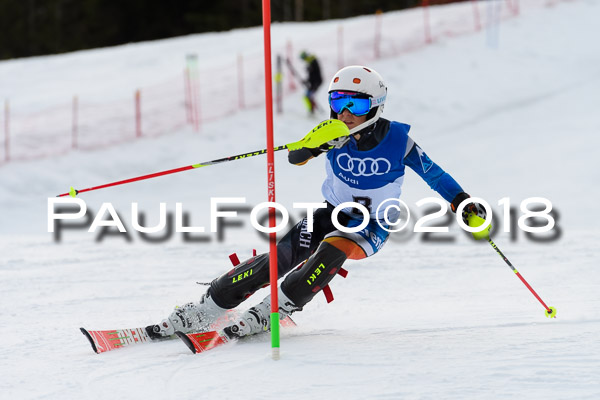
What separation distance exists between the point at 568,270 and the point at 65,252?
184 inches

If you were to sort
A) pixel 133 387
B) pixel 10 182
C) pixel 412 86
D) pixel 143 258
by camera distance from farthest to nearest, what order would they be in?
pixel 412 86 → pixel 10 182 → pixel 143 258 → pixel 133 387

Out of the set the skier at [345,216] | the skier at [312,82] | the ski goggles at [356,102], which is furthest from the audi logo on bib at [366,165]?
the skier at [312,82]

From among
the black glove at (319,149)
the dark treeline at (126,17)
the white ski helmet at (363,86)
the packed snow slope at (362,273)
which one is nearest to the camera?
the packed snow slope at (362,273)

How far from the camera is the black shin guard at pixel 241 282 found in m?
4.15

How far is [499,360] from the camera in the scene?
11.4 ft

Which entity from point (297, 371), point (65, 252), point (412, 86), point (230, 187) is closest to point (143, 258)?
point (65, 252)

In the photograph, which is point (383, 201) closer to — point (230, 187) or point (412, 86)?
point (230, 187)

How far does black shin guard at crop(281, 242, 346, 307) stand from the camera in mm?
3973

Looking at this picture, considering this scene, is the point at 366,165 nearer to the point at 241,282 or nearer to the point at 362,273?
the point at 241,282

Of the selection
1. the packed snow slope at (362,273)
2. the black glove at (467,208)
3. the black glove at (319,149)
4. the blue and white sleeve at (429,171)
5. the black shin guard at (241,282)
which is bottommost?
the packed snow slope at (362,273)

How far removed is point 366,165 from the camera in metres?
4.19

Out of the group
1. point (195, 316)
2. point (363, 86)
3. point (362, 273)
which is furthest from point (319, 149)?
point (362, 273)

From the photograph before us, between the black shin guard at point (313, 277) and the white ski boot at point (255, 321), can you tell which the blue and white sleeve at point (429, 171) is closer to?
the black shin guard at point (313, 277)

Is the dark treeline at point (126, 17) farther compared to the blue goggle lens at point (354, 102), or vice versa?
the dark treeline at point (126, 17)
